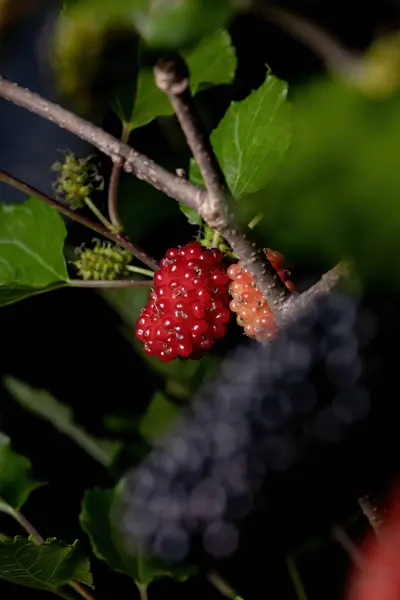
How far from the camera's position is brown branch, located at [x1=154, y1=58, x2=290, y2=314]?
1.01 feet

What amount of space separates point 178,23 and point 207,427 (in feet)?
0.51

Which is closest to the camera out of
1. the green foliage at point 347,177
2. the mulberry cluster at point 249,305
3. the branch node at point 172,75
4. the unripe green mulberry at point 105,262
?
the green foliage at point 347,177

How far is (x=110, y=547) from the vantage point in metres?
0.69

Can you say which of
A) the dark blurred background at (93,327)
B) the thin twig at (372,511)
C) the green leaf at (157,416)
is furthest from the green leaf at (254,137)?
the green leaf at (157,416)

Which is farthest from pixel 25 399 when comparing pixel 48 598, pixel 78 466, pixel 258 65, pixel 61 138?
pixel 258 65

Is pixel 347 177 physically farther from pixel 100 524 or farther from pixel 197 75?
pixel 100 524

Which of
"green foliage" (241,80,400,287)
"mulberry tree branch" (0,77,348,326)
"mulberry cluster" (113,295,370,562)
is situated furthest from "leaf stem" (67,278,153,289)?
"green foliage" (241,80,400,287)

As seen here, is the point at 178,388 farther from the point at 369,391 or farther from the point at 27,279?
the point at 369,391

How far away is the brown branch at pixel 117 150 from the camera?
400mm

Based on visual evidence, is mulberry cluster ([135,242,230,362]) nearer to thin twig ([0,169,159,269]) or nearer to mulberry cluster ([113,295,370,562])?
thin twig ([0,169,159,269])

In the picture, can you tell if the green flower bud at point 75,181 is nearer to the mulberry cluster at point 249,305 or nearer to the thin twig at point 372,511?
the mulberry cluster at point 249,305

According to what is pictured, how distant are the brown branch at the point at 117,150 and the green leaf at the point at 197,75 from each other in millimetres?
137

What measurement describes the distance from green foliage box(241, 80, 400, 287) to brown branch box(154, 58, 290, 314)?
12cm

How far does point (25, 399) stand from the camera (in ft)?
2.93
